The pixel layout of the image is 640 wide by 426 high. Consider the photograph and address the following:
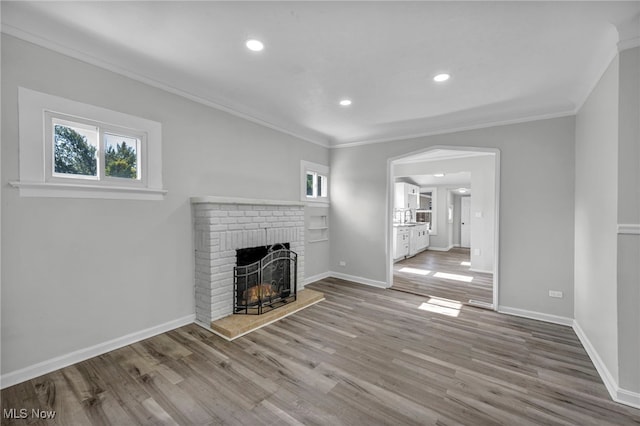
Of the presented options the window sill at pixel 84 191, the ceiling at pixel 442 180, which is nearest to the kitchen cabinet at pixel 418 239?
the ceiling at pixel 442 180

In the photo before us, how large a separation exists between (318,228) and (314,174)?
107 cm

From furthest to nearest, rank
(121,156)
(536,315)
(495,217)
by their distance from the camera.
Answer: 1. (495,217)
2. (536,315)
3. (121,156)

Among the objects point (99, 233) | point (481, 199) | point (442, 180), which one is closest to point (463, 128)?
point (481, 199)

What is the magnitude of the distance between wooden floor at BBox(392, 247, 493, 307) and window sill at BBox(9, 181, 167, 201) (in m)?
4.02

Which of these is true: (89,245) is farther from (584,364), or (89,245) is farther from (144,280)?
(584,364)

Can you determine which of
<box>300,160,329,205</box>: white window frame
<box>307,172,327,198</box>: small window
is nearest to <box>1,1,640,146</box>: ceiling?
<box>300,160,329,205</box>: white window frame

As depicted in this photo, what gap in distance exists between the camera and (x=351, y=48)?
2.24 m

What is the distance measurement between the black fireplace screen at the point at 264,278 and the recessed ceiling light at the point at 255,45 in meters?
2.25

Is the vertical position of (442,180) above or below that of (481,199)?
above

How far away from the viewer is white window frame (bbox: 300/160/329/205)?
4727mm

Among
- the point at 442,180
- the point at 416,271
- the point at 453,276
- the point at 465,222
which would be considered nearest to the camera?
the point at 453,276

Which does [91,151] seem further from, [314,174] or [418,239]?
[418,239]

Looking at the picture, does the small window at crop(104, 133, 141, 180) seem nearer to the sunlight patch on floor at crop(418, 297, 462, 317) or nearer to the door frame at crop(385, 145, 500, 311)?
the door frame at crop(385, 145, 500, 311)

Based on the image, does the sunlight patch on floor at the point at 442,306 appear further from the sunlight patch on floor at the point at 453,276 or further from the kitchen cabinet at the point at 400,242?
the kitchen cabinet at the point at 400,242
